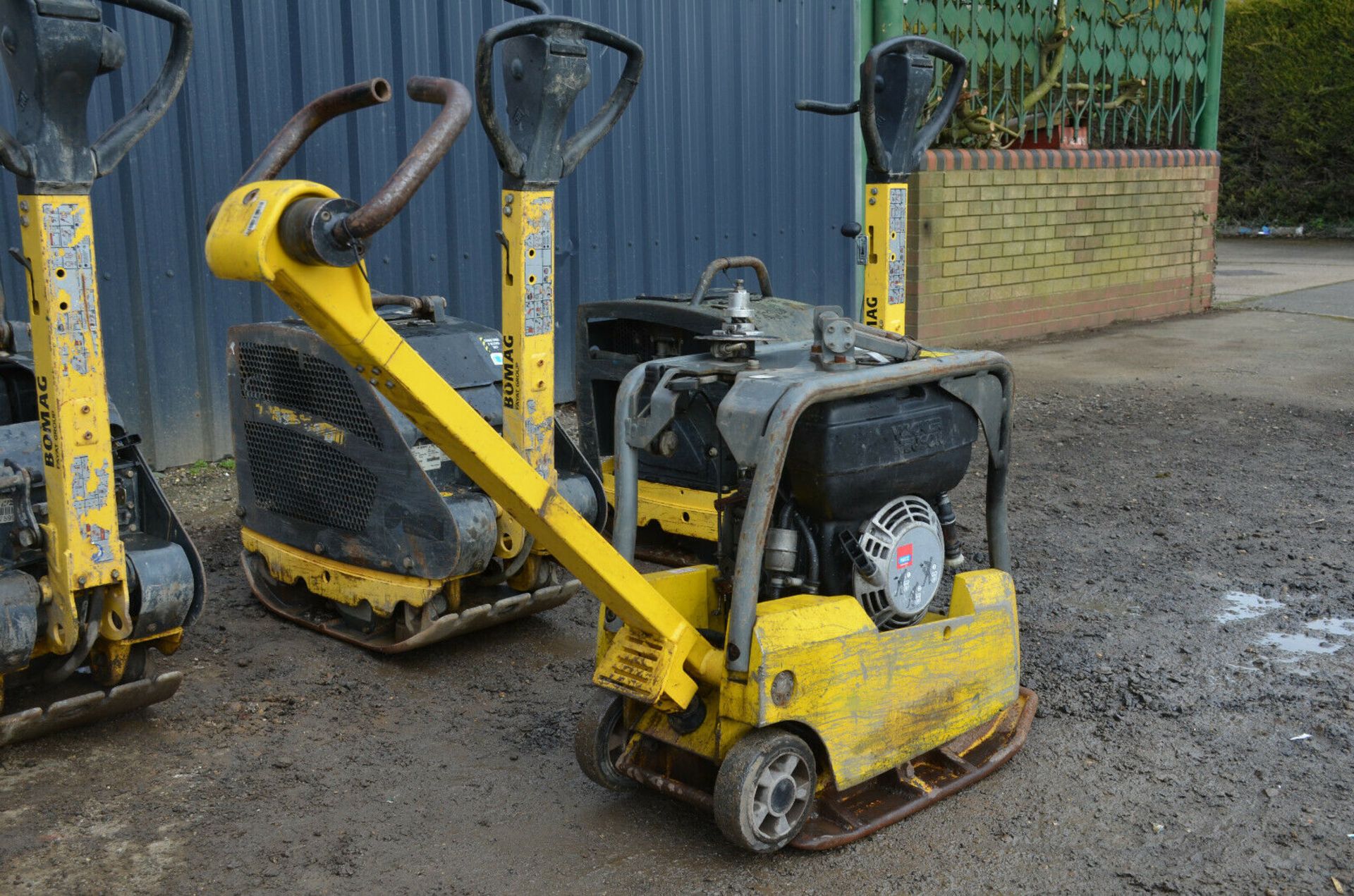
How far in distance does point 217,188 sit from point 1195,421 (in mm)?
5937

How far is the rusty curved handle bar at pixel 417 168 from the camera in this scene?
8.37 ft

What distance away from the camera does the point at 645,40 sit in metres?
8.55

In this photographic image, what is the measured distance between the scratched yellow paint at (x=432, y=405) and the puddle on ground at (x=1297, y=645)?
234 cm

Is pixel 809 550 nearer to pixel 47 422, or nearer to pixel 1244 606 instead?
pixel 47 422

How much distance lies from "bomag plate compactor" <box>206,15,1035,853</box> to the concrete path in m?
11.2

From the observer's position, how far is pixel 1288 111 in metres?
21.1

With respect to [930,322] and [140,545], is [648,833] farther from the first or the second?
[930,322]

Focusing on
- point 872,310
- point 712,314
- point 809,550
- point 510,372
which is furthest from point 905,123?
point 809,550

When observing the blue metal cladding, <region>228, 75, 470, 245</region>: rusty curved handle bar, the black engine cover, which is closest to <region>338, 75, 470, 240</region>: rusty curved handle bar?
<region>228, 75, 470, 245</region>: rusty curved handle bar

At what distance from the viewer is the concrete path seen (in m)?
14.0

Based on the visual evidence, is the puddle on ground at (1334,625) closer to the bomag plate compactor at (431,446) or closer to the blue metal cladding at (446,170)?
the bomag plate compactor at (431,446)

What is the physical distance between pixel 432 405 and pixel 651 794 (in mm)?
1307

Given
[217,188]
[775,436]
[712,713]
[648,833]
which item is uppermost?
[217,188]

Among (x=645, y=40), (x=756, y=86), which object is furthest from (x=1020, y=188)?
(x=645, y=40)
